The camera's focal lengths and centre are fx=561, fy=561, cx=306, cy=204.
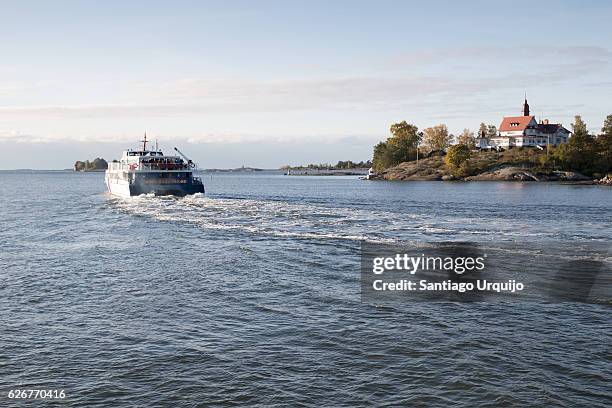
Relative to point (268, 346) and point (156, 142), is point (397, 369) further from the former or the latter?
point (156, 142)

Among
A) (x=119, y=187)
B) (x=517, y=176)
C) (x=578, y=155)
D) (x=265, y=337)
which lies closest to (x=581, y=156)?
(x=578, y=155)

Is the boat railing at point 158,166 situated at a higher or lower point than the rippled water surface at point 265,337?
higher

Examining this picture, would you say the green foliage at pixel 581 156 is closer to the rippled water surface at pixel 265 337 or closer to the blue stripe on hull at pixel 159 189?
the blue stripe on hull at pixel 159 189

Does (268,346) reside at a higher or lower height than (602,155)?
lower

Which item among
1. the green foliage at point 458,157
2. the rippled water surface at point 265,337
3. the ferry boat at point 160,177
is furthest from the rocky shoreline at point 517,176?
the rippled water surface at point 265,337

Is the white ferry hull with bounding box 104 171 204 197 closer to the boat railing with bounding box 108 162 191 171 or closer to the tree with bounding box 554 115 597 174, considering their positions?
the boat railing with bounding box 108 162 191 171

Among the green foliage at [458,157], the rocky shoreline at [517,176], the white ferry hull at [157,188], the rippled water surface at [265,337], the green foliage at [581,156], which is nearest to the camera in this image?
the rippled water surface at [265,337]

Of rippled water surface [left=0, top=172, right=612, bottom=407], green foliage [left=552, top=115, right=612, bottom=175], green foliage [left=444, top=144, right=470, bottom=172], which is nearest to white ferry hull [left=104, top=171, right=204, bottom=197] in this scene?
rippled water surface [left=0, top=172, right=612, bottom=407]

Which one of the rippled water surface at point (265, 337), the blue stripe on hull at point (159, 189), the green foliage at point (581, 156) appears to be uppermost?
the green foliage at point (581, 156)

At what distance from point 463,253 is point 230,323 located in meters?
22.0

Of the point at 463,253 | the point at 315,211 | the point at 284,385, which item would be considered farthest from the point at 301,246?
the point at 315,211

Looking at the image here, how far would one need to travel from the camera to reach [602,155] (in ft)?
585

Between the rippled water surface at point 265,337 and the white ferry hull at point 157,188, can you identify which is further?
the white ferry hull at point 157,188

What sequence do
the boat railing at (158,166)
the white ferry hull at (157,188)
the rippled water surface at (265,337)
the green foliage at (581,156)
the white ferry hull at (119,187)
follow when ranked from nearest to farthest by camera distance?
1. the rippled water surface at (265,337)
2. the white ferry hull at (157,188)
3. the boat railing at (158,166)
4. the white ferry hull at (119,187)
5. the green foliage at (581,156)
